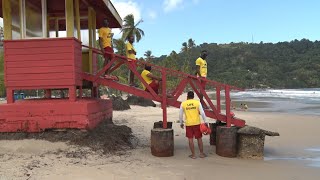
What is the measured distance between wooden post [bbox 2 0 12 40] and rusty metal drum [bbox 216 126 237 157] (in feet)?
17.9

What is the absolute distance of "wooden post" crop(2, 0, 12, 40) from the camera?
28.7ft

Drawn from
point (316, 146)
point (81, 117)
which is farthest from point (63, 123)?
point (316, 146)

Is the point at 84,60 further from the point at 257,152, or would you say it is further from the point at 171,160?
the point at 257,152

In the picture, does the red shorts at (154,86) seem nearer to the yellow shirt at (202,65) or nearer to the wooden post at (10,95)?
the yellow shirt at (202,65)

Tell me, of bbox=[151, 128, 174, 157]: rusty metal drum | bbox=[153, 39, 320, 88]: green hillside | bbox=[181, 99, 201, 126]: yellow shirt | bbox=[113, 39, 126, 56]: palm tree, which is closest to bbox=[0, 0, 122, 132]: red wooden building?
bbox=[151, 128, 174, 157]: rusty metal drum

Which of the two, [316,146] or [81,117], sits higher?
[81,117]

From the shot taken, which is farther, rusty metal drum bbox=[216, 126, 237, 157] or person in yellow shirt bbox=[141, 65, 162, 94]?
person in yellow shirt bbox=[141, 65, 162, 94]

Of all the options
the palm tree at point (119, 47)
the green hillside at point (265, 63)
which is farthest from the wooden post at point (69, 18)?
the green hillside at point (265, 63)

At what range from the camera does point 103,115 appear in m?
10.4

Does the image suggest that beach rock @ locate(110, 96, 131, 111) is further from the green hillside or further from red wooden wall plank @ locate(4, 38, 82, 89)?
→ the green hillside

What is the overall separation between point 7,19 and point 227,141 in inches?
232

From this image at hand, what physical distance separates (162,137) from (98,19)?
5537 millimetres

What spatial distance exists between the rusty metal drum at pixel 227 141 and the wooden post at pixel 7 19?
5.44m

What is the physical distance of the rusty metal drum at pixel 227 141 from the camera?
8891mm
